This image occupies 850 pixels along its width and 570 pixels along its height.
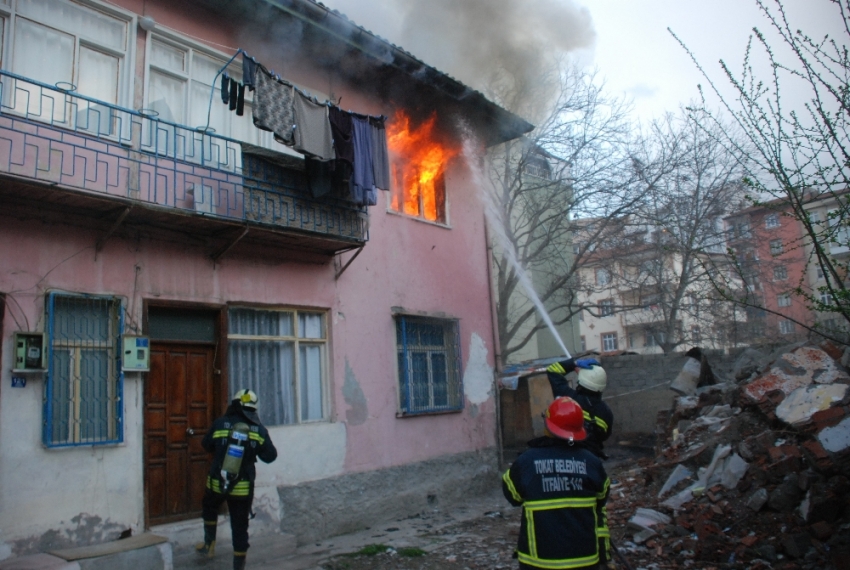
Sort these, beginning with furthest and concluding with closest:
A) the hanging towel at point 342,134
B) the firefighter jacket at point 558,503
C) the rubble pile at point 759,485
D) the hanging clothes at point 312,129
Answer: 1. the hanging towel at point 342,134
2. the hanging clothes at point 312,129
3. the rubble pile at point 759,485
4. the firefighter jacket at point 558,503

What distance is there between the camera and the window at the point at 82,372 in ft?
21.8

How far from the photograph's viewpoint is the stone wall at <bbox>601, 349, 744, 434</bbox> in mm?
15250

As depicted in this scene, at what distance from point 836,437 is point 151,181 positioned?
807 centimetres

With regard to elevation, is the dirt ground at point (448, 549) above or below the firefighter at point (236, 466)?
below

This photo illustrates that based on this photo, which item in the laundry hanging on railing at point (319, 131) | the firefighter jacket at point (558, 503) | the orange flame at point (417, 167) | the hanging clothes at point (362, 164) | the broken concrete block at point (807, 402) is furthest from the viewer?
the orange flame at point (417, 167)

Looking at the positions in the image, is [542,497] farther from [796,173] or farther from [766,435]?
[766,435]

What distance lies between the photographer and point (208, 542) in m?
7.12

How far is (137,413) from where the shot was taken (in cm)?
720

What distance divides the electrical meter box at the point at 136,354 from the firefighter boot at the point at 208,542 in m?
1.85

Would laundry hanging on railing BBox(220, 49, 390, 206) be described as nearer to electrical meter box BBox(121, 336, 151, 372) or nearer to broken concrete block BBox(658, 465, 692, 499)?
electrical meter box BBox(121, 336, 151, 372)

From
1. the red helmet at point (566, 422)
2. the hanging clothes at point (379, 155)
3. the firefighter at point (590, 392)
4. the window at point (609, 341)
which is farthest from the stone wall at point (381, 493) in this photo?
the window at point (609, 341)

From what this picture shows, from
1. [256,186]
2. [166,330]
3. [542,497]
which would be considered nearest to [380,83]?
[256,186]

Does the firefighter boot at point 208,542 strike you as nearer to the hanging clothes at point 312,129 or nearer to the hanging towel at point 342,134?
the hanging clothes at point 312,129

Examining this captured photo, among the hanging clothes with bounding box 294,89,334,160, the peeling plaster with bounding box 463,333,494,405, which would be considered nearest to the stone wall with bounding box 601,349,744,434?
the peeling plaster with bounding box 463,333,494,405
